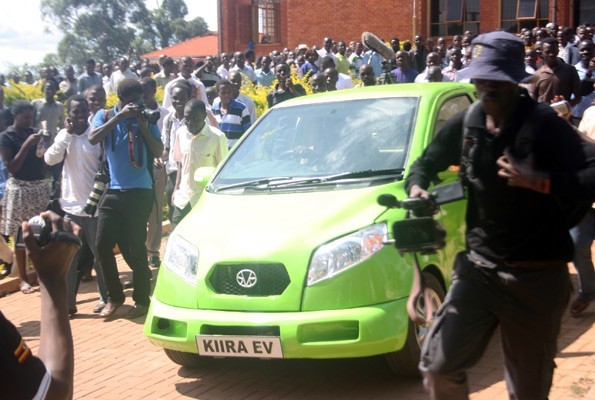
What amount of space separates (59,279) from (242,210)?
3.88 meters

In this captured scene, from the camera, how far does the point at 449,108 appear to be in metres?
7.32

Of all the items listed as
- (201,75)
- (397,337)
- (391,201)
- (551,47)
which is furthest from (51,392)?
(201,75)

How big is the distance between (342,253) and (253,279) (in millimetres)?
568

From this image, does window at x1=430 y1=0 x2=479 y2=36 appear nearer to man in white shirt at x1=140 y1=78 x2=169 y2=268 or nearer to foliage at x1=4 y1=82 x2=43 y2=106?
foliage at x1=4 y1=82 x2=43 y2=106

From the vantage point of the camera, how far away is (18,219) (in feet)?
32.9

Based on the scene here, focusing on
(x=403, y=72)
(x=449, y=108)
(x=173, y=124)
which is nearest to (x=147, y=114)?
(x=173, y=124)

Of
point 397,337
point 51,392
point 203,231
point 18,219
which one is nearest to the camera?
point 51,392

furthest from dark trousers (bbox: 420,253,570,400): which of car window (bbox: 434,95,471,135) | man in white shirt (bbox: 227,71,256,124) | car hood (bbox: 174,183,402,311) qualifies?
man in white shirt (bbox: 227,71,256,124)

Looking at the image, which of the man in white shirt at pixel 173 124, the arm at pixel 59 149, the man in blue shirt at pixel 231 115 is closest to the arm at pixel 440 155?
the arm at pixel 59 149

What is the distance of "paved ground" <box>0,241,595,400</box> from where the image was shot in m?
6.22

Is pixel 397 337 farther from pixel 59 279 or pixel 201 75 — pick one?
pixel 201 75

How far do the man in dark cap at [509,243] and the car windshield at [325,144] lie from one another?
2365 millimetres

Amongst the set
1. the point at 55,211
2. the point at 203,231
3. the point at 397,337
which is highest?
the point at 55,211

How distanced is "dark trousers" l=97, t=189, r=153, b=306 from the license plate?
8.90ft
